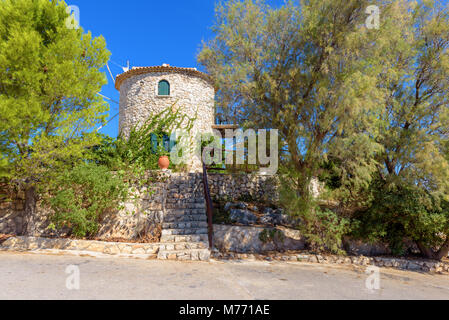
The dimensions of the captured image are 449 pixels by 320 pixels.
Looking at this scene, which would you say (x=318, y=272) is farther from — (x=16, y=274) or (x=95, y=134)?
(x=95, y=134)

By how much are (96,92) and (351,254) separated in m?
8.52

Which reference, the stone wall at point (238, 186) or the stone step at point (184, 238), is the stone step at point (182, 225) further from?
the stone wall at point (238, 186)

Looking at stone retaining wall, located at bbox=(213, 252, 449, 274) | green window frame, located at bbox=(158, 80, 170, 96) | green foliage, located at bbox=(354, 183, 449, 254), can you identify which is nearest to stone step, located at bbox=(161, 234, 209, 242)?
stone retaining wall, located at bbox=(213, 252, 449, 274)

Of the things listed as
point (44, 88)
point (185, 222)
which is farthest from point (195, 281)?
point (44, 88)

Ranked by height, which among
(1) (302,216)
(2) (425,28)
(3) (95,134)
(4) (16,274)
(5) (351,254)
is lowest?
(5) (351,254)

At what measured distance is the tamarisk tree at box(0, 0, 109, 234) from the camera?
21.0 ft

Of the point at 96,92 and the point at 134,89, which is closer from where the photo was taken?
the point at 96,92

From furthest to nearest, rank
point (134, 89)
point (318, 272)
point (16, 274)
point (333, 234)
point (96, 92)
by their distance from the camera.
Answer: point (134, 89) → point (96, 92) → point (333, 234) → point (318, 272) → point (16, 274)

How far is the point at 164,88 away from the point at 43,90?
27.0ft

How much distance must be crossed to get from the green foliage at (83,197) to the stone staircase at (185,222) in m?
1.61

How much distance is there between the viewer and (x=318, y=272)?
19.1 ft

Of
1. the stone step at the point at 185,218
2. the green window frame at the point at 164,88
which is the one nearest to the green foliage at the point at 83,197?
the stone step at the point at 185,218

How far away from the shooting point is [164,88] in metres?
14.8
